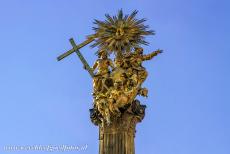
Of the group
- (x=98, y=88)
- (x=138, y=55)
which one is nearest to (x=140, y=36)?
(x=138, y=55)

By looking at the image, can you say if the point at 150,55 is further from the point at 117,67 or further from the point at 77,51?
the point at 77,51

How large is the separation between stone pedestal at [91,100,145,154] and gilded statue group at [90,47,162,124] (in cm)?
16

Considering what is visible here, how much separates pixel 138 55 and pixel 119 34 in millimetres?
830

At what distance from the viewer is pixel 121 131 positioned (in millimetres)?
18438

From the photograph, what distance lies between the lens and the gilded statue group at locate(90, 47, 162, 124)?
61.4 ft

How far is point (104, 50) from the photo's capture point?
65.6 ft

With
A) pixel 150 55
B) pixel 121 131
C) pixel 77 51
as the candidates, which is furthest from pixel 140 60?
pixel 121 131

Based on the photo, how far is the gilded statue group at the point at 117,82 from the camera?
18.7 metres

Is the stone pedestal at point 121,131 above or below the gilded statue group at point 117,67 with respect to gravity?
below

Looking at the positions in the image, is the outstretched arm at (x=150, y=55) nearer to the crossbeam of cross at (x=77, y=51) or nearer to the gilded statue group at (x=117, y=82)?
the gilded statue group at (x=117, y=82)

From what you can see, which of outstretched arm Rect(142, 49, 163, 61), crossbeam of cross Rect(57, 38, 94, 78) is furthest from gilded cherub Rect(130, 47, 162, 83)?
crossbeam of cross Rect(57, 38, 94, 78)

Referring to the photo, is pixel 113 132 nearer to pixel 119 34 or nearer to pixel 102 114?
pixel 102 114

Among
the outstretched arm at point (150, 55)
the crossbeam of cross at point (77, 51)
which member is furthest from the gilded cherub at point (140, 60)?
the crossbeam of cross at point (77, 51)

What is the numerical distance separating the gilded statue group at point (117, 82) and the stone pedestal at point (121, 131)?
162 mm
